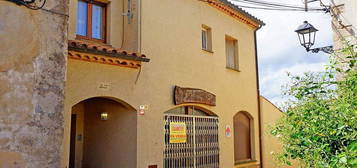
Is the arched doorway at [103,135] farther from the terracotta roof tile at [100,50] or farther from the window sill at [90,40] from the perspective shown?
the window sill at [90,40]

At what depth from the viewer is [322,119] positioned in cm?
333

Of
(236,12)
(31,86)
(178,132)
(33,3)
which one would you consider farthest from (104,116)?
(236,12)

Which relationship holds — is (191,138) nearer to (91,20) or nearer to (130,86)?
(130,86)

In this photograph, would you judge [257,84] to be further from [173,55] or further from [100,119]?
[100,119]

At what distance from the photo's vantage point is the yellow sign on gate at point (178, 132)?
9.23 metres

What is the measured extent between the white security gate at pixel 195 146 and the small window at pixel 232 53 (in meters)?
2.66

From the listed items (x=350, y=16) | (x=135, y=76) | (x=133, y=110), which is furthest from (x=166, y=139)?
(x=350, y=16)

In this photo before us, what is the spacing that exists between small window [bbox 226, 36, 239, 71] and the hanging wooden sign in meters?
2.31

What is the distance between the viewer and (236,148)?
12453mm

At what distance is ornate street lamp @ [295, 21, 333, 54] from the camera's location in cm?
758


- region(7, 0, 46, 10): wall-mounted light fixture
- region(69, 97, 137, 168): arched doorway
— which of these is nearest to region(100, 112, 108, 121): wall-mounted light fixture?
region(69, 97, 137, 168): arched doorway

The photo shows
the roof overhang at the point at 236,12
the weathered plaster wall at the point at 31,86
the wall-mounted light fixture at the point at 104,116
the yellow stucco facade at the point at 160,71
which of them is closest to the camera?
the weathered plaster wall at the point at 31,86

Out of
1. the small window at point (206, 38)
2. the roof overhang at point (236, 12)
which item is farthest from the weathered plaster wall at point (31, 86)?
the roof overhang at point (236, 12)

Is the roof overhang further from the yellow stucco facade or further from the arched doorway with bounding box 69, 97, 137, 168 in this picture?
the arched doorway with bounding box 69, 97, 137, 168
